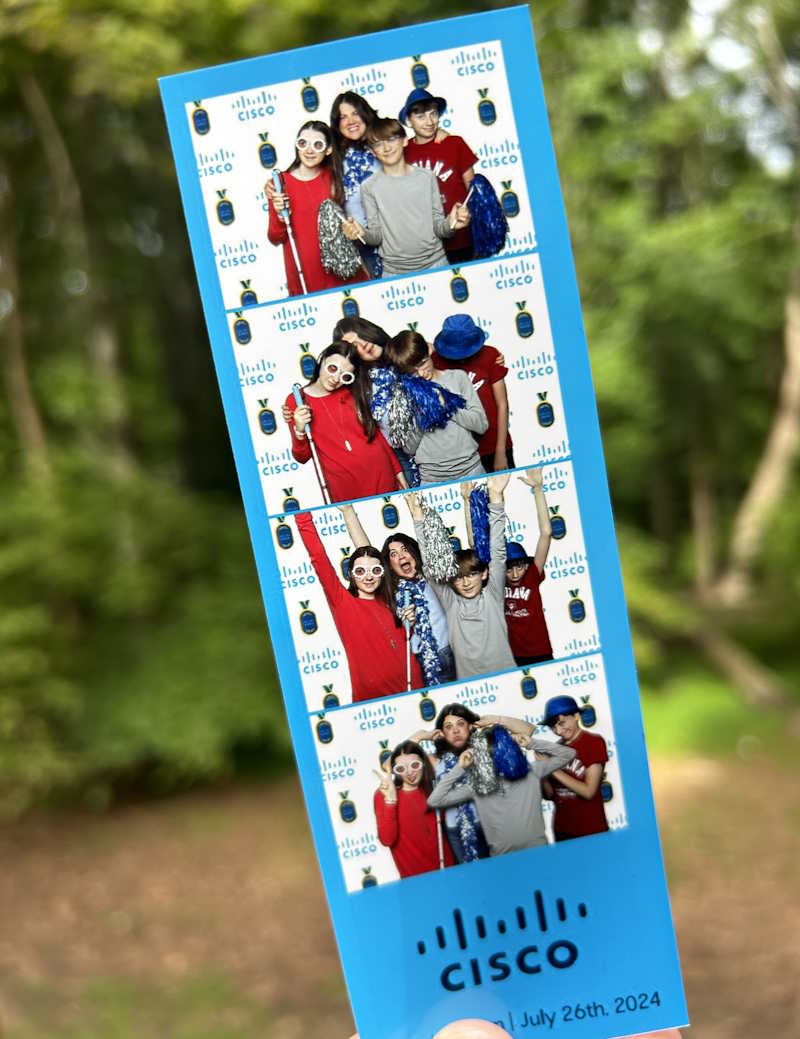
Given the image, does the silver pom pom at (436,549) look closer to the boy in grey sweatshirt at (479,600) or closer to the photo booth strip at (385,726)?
the boy in grey sweatshirt at (479,600)

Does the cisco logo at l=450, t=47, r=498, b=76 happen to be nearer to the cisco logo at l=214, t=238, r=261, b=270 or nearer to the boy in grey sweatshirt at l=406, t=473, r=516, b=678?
the cisco logo at l=214, t=238, r=261, b=270

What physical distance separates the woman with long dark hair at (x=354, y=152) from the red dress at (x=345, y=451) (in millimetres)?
166

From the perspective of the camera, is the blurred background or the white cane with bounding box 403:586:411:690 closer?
the white cane with bounding box 403:586:411:690

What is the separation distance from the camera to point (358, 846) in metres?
1.15

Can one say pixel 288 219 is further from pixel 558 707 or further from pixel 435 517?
pixel 558 707

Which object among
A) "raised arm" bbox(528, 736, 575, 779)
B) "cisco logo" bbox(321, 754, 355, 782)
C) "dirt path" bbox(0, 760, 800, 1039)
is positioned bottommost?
"dirt path" bbox(0, 760, 800, 1039)

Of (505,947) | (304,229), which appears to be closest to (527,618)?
(505,947)

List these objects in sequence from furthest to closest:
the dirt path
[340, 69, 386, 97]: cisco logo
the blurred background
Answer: the blurred background → the dirt path → [340, 69, 386, 97]: cisco logo

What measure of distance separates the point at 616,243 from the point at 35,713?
4483 mm

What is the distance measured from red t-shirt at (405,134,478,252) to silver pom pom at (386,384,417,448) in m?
0.19

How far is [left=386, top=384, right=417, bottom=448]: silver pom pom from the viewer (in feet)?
3.67


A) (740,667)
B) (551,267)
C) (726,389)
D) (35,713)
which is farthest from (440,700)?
(726,389)

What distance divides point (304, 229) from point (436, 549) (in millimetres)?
406

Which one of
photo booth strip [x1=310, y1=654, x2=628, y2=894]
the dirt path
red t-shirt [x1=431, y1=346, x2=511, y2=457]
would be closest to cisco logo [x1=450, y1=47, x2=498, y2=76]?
red t-shirt [x1=431, y1=346, x2=511, y2=457]
